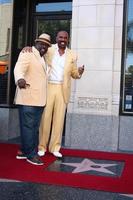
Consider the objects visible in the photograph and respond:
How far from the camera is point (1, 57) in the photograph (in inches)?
304

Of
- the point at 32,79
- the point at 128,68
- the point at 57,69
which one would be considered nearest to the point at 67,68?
the point at 57,69

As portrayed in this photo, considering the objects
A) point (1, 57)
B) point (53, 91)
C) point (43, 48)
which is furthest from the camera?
point (1, 57)

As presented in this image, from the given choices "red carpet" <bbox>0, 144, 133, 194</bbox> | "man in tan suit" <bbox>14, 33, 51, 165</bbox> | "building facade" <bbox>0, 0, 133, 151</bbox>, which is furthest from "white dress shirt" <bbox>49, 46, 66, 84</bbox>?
"red carpet" <bbox>0, 144, 133, 194</bbox>

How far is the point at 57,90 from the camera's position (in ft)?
20.0

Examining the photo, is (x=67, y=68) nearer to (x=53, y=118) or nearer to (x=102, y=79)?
(x=53, y=118)

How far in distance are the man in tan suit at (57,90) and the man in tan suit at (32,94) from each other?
18.7 inches

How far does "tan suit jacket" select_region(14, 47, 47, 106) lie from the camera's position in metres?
5.45

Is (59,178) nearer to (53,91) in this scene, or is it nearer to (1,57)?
(53,91)

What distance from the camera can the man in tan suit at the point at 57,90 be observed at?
6.07 meters

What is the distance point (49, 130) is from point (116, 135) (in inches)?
51.7

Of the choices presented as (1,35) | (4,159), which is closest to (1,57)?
(1,35)

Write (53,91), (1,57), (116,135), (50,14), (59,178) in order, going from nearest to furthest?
(59,178) → (53,91) → (116,135) → (1,57) → (50,14)

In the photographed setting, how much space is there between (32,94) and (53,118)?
2.80 feet

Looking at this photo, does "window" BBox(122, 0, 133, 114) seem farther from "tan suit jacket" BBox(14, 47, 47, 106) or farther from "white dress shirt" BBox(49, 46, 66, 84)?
"tan suit jacket" BBox(14, 47, 47, 106)
